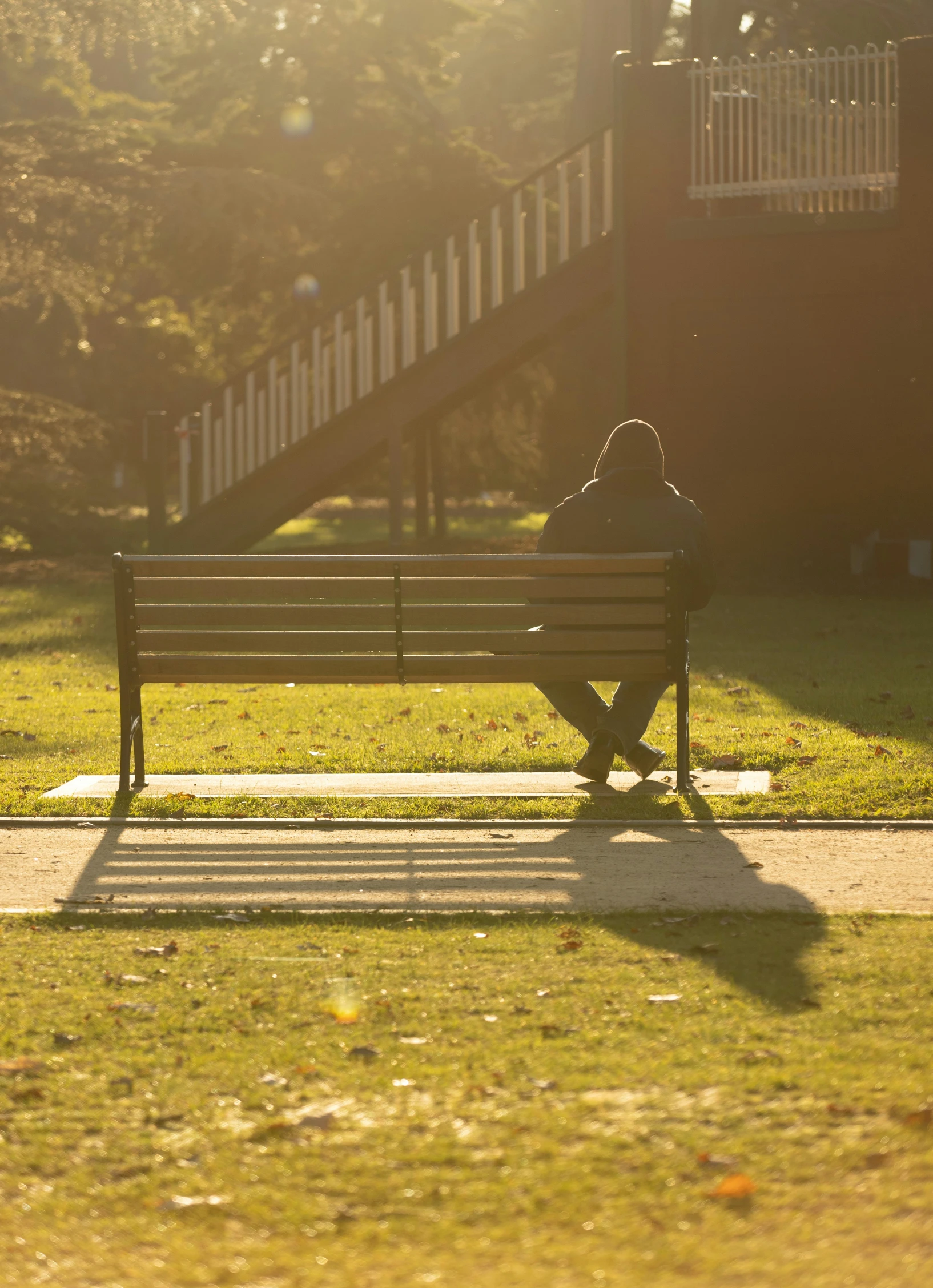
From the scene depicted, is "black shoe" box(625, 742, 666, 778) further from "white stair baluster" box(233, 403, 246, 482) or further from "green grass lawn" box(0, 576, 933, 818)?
"white stair baluster" box(233, 403, 246, 482)

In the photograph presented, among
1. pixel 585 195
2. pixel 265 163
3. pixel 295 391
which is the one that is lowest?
pixel 295 391

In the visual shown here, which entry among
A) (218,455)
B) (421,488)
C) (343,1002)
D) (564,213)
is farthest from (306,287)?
(343,1002)

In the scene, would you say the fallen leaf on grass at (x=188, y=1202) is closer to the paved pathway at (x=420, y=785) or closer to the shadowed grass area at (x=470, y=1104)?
the shadowed grass area at (x=470, y=1104)

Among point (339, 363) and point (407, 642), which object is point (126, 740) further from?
point (339, 363)

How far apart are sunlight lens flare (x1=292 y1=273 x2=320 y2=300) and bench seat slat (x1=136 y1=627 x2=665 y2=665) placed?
865 inches

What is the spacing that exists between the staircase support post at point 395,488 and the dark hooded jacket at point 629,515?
1221cm

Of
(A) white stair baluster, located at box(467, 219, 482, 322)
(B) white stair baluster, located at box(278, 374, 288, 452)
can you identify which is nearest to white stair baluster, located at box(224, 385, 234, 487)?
(B) white stair baluster, located at box(278, 374, 288, 452)

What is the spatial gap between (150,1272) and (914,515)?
16.0 metres

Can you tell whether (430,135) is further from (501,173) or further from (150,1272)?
(150,1272)

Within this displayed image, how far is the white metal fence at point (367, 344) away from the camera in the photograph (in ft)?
61.0

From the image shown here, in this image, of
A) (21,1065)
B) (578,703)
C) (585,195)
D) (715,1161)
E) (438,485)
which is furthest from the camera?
(438,485)

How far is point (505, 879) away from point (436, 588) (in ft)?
6.16

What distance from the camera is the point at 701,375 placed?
702 inches

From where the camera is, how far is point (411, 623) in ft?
23.7
